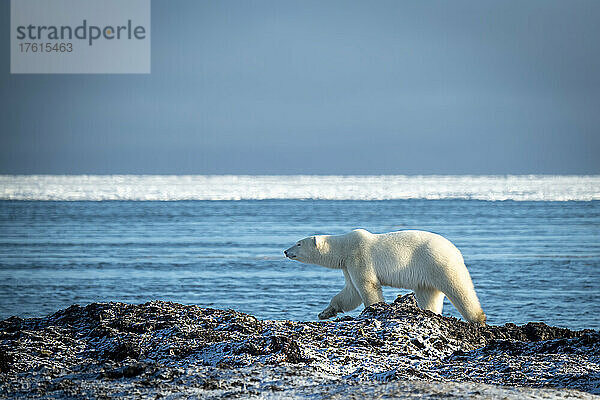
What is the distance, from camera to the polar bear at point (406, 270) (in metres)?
8.53

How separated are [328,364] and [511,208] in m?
35.1

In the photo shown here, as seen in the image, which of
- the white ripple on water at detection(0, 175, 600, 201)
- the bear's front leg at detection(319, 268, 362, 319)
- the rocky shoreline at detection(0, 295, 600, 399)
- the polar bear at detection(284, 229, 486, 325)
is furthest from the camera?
the white ripple on water at detection(0, 175, 600, 201)

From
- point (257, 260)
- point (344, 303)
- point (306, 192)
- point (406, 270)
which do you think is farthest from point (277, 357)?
point (306, 192)

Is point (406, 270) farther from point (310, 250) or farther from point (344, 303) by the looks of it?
point (310, 250)

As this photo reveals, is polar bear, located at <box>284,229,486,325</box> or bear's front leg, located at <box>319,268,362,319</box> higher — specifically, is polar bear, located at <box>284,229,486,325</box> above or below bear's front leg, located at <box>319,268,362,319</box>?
above

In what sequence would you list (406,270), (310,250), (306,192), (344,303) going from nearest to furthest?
(406,270)
(344,303)
(310,250)
(306,192)

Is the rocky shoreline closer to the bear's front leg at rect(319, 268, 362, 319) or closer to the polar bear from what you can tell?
the polar bear

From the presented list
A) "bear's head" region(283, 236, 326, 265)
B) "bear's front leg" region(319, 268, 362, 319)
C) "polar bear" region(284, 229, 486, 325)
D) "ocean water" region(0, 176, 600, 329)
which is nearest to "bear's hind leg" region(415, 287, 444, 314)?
"polar bear" region(284, 229, 486, 325)

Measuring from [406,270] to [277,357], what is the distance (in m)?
3.59

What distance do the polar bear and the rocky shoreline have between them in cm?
173

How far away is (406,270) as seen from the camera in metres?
8.66

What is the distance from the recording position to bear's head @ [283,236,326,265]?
370 inches

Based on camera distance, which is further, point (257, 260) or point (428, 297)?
point (257, 260)

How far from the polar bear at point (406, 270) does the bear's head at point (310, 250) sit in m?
0.23
